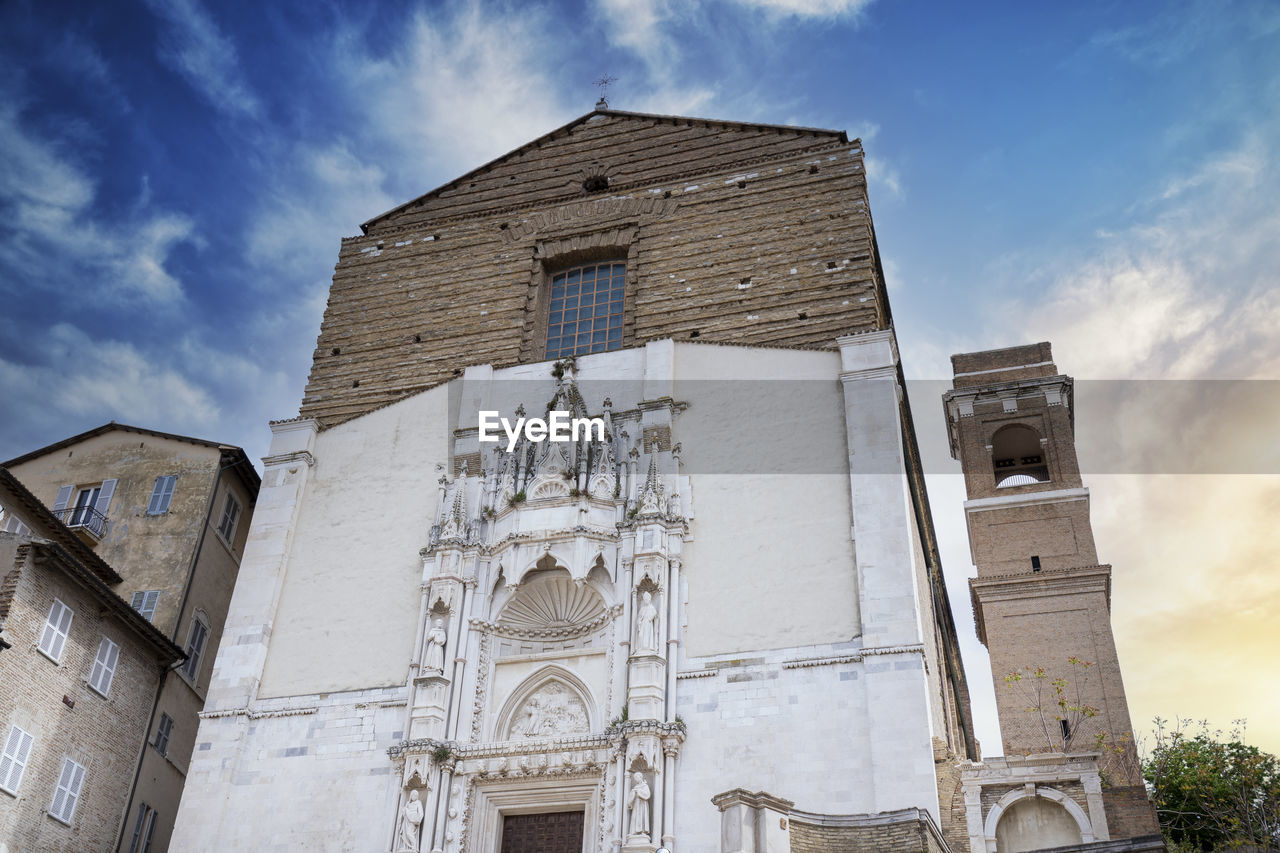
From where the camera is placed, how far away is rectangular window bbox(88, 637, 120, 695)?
66.0ft

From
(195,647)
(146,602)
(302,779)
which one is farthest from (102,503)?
(302,779)

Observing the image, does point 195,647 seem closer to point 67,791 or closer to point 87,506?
point 87,506

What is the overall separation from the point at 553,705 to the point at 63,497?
1205 centimetres

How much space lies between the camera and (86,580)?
1958 cm

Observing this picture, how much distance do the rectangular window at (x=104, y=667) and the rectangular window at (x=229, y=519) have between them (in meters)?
4.19

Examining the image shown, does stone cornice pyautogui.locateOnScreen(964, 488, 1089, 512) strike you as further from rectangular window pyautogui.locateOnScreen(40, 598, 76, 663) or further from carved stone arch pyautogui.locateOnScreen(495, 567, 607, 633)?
rectangular window pyautogui.locateOnScreen(40, 598, 76, 663)

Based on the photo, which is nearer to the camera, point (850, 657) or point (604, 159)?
point (850, 657)

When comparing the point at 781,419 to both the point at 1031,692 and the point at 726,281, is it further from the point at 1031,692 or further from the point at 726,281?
the point at 1031,692

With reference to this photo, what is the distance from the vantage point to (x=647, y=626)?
18.9 meters

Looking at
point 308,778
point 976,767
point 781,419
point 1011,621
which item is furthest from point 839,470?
point 1011,621

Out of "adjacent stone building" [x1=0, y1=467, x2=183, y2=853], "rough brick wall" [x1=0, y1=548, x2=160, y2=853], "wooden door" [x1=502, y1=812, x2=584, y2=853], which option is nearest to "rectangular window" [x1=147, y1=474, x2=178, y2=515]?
"adjacent stone building" [x1=0, y1=467, x2=183, y2=853]

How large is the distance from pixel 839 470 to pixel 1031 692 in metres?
11.3

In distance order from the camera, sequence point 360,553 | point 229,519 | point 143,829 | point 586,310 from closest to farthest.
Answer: point 143,829 < point 360,553 < point 229,519 < point 586,310

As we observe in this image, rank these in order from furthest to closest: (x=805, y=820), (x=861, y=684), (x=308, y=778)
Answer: (x=308, y=778), (x=861, y=684), (x=805, y=820)
